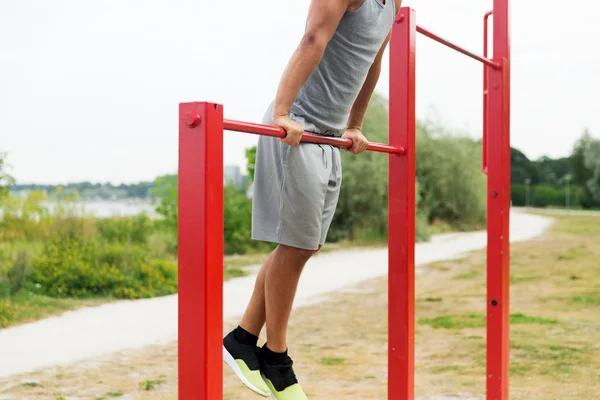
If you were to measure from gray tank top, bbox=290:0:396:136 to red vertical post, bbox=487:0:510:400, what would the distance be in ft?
4.17

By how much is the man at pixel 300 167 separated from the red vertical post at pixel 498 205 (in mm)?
1164

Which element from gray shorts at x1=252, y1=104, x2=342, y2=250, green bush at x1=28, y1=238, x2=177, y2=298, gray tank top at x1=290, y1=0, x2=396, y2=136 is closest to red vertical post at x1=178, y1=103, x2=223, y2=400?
gray shorts at x1=252, y1=104, x2=342, y2=250

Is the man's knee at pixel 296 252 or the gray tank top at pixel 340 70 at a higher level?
the gray tank top at pixel 340 70

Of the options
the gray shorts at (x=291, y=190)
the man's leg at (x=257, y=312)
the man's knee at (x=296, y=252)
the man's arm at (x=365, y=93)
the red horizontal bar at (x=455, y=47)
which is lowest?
the man's leg at (x=257, y=312)

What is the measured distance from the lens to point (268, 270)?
2.31 meters

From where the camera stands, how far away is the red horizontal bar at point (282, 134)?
180 centimetres

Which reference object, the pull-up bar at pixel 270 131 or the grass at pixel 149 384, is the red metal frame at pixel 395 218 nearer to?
the pull-up bar at pixel 270 131

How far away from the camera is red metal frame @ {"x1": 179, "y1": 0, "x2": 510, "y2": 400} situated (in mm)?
1721

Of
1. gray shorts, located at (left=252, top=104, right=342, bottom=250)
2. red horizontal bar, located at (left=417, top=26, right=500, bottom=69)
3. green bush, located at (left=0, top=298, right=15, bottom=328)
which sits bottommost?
green bush, located at (left=0, top=298, right=15, bottom=328)

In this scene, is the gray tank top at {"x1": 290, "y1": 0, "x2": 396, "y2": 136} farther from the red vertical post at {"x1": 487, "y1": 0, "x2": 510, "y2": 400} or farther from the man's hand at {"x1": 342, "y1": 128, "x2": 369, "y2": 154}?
the red vertical post at {"x1": 487, "y1": 0, "x2": 510, "y2": 400}

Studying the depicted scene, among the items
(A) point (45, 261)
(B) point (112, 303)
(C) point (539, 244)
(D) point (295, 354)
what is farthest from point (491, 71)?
(C) point (539, 244)

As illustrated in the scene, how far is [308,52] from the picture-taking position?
2082 millimetres

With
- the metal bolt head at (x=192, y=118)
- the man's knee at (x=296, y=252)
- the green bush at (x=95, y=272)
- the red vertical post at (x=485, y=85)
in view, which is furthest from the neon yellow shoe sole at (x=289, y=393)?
the green bush at (x=95, y=272)

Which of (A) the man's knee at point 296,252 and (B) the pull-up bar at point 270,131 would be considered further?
(A) the man's knee at point 296,252
